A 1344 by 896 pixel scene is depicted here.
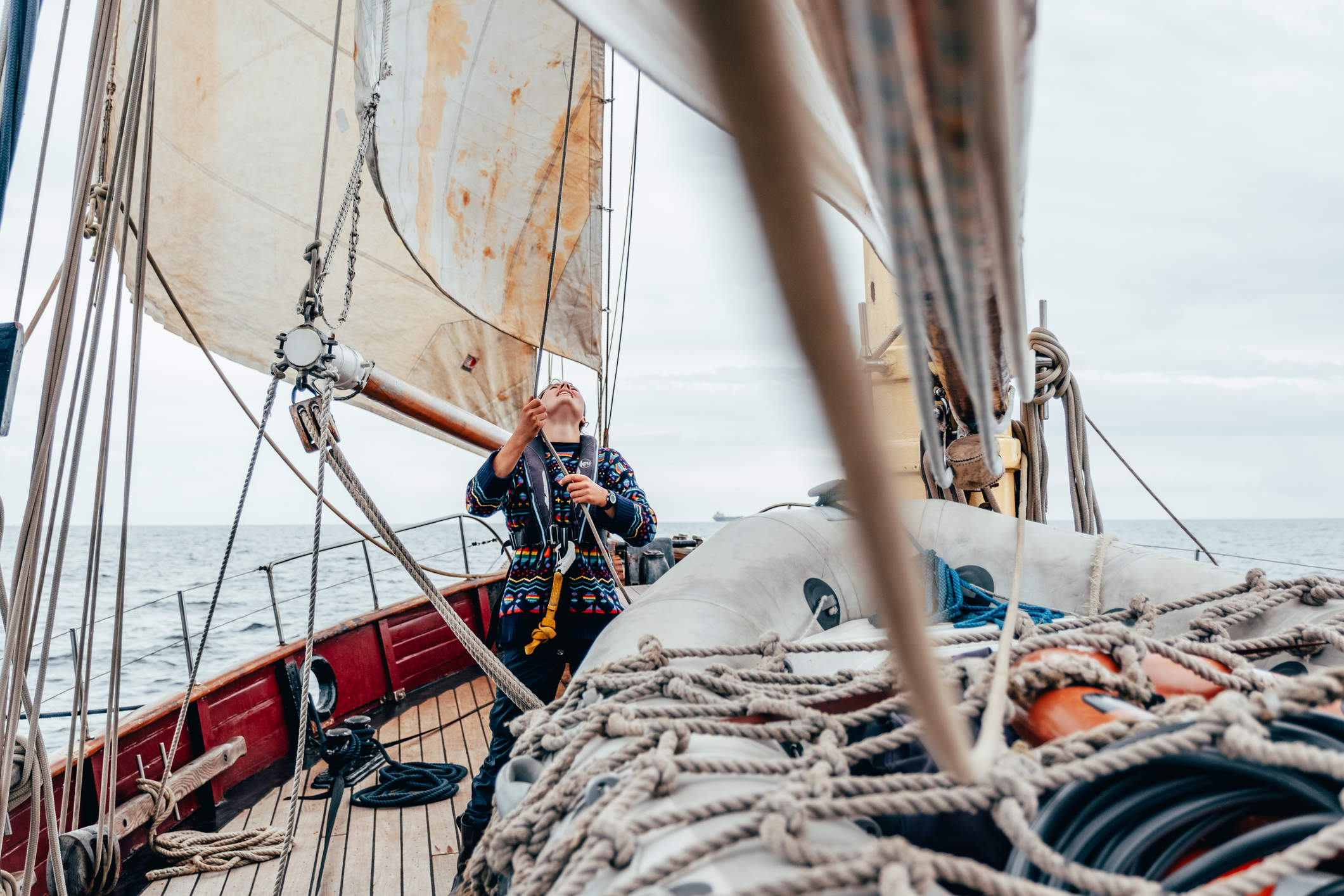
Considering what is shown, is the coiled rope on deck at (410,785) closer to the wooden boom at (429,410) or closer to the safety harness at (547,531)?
the safety harness at (547,531)

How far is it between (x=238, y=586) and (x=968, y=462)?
2657 centimetres

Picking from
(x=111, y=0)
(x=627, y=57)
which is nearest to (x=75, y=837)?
(x=111, y=0)

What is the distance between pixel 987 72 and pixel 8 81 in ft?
6.34

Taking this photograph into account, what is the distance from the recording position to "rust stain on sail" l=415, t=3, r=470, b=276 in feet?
11.0

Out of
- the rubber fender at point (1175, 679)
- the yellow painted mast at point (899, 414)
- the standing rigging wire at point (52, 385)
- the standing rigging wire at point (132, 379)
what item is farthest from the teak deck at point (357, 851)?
the yellow painted mast at point (899, 414)

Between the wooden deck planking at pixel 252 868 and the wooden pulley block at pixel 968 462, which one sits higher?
the wooden pulley block at pixel 968 462

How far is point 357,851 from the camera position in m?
2.32

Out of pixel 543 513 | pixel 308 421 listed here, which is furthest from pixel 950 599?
pixel 308 421

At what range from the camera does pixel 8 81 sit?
1530 mm

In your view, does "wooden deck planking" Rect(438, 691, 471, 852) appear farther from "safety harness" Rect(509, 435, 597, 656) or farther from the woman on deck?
"safety harness" Rect(509, 435, 597, 656)

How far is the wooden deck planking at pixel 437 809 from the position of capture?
2.35 metres

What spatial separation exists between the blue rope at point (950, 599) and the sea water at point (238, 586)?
5.5 inches

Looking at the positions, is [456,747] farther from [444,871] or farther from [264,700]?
[444,871]

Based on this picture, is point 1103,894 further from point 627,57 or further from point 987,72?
point 627,57
